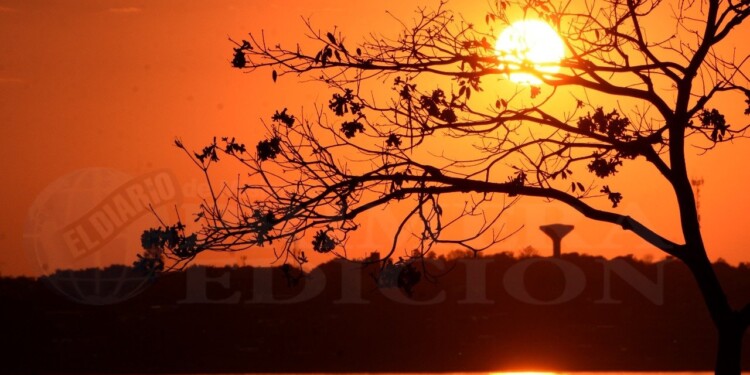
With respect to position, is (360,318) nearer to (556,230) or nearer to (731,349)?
(556,230)

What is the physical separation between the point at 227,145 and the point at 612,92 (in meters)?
3.92

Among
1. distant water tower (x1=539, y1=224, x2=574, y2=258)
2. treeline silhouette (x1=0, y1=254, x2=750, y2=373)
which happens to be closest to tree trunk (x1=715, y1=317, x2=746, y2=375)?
distant water tower (x1=539, y1=224, x2=574, y2=258)

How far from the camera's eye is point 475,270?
3167 inches

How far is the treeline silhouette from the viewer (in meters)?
74.3

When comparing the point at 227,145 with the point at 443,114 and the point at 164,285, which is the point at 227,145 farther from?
the point at 164,285

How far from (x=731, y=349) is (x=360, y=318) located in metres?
63.1

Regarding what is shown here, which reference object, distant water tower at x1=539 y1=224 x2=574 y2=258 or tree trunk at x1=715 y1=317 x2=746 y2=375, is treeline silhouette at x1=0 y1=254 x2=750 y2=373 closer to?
distant water tower at x1=539 y1=224 x2=574 y2=258

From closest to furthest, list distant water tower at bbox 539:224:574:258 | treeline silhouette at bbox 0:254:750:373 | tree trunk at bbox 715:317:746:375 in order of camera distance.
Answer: tree trunk at bbox 715:317:746:375 < distant water tower at bbox 539:224:574:258 < treeline silhouette at bbox 0:254:750:373

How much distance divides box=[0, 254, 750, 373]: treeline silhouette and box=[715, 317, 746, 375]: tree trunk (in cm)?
5617

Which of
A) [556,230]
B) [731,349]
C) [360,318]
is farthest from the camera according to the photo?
[360,318]

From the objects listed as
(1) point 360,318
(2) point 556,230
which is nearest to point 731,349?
(2) point 556,230

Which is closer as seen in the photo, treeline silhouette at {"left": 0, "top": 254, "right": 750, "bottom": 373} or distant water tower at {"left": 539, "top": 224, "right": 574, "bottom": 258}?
distant water tower at {"left": 539, "top": 224, "right": 574, "bottom": 258}

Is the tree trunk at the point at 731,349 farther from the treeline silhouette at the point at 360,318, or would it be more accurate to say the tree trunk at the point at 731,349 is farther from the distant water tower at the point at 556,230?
the treeline silhouette at the point at 360,318

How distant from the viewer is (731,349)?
48.8ft
